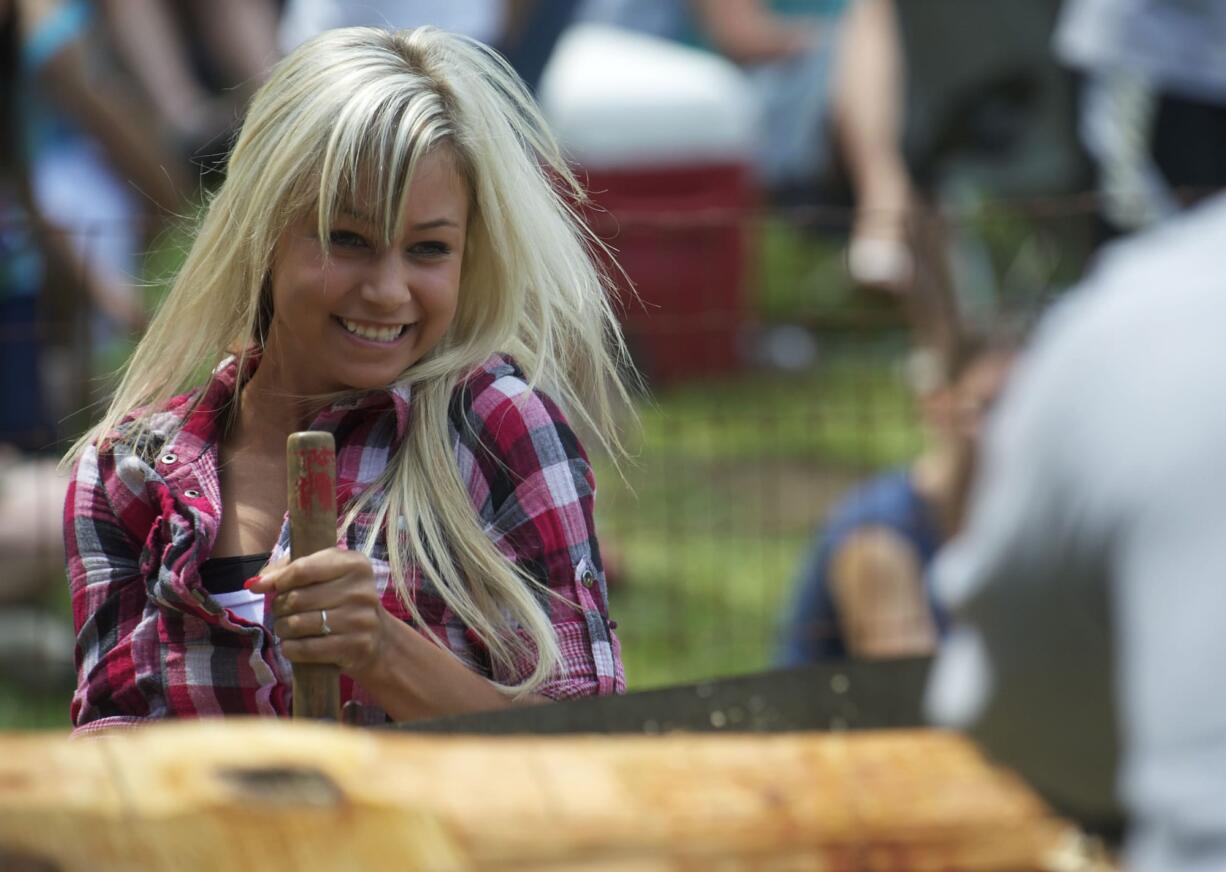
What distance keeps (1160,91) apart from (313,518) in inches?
145

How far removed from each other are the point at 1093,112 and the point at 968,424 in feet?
5.72

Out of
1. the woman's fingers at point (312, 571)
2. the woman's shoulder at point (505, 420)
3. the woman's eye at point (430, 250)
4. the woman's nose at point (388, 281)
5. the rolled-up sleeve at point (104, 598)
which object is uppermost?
the woman's eye at point (430, 250)

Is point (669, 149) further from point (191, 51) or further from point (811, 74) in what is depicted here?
point (191, 51)

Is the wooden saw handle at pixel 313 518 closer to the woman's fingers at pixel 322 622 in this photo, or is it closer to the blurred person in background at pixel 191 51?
the woman's fingers at pixel 322 622

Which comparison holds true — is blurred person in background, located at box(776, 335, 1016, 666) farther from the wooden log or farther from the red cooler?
the red cooler

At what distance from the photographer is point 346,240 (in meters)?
2.19

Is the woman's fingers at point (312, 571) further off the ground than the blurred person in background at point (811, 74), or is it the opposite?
the blurred person in background at point (811, 74)

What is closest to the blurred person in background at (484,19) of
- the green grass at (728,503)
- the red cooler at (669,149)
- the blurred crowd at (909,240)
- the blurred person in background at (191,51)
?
the blurred crowd at (909,240)

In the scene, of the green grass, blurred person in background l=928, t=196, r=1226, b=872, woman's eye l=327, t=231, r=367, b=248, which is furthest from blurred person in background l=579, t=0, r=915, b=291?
blurred person in background l=928, t=196, r=1226, b=872

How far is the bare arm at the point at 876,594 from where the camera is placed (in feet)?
13.8

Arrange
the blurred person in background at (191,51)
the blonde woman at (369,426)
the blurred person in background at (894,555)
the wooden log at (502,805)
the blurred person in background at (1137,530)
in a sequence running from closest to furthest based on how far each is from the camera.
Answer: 1. the blurred person in background at (1137,530)
2. the wooden log at (502,805)
3. the blonde woman at (369,426)
4. the blurred person in background at (894,555)
5. the blurred person in background at (191,51)

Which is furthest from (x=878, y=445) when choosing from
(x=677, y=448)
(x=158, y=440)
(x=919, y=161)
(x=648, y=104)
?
(x=158, y=440)

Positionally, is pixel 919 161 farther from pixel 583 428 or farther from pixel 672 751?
pixel 672 751

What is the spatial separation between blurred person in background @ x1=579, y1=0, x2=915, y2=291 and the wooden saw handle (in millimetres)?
5205
